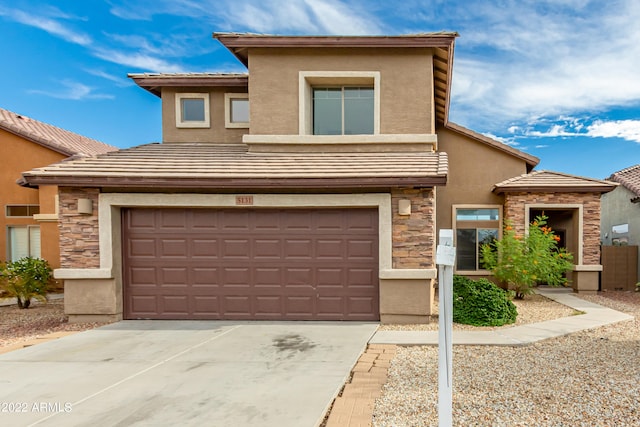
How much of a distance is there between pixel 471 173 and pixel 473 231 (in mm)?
2067

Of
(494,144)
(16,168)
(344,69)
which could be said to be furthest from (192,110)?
(494,144)

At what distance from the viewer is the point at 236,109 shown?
38.6 ft

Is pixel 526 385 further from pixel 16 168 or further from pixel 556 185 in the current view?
pixel 16 168

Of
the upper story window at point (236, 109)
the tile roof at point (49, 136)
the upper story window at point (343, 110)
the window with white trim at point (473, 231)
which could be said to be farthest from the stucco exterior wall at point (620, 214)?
the tile roof at point (49, 136)

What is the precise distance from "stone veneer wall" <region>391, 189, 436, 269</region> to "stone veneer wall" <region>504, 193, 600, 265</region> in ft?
19.2

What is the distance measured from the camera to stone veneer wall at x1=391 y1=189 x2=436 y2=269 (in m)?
8.31

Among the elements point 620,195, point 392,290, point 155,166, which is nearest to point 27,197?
point 155,166

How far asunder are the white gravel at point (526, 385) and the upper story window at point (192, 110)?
356 inches

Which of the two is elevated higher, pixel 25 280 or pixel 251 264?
pixel 251 264

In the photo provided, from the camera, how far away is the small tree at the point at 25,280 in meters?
10.5

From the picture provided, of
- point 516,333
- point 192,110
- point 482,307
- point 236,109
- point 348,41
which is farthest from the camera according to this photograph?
point 192,110

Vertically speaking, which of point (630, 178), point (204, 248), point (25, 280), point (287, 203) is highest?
point (630, 178)

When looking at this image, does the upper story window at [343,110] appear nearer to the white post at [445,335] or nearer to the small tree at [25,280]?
the white post at [445,335]

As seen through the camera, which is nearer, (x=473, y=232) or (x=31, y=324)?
(x=31, y=324)
